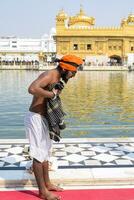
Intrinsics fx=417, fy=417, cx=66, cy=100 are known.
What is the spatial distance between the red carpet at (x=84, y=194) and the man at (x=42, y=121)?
143 millimetres

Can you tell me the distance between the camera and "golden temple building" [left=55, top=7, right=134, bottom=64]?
2457 inches

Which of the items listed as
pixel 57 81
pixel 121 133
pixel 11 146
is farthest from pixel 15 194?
pixel 121 133

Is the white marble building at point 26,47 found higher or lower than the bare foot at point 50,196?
higher

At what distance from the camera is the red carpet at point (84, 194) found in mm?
3764

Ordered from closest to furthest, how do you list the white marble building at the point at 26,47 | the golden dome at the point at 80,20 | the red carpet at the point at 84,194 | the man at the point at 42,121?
the man at the point at 42,121
the red carpet at the point at 84,194
the golden dome at the point at 80,20
the white marble building at the point at 26,47

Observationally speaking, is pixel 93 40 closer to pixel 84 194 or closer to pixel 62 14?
pixel 62 14

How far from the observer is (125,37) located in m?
63.4

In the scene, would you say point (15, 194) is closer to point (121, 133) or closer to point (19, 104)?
point (121, 133)

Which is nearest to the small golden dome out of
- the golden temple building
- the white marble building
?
the golden temple building

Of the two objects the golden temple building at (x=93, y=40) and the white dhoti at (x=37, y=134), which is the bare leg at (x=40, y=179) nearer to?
A: the white dhoti at (x=37, y=134)

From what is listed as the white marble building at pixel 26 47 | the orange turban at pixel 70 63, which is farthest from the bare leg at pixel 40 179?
the white marble building at pixel 26 47

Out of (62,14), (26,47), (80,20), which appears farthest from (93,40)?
(26,47)

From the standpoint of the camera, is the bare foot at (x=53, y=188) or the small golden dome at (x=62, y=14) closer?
the bare foot at (x=53, y=188)

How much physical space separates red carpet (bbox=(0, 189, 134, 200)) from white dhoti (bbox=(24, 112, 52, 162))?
15.3 inches
